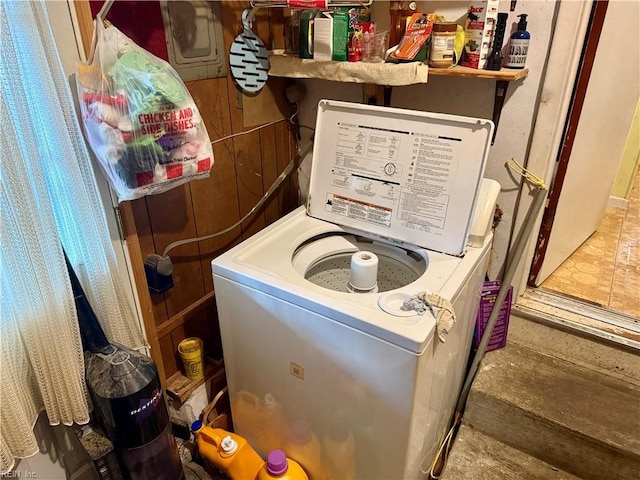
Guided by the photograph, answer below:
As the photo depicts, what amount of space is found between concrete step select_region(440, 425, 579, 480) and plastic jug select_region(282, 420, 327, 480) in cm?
39

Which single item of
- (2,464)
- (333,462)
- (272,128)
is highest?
(272,128)

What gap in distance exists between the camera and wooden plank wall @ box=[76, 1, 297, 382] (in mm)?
1408

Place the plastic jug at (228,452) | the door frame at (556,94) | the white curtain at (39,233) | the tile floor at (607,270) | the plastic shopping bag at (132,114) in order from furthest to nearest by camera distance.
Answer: the tile floor at (607,270)
the plastic jug at (228,452)
the door frame at (556,94)
the plastic shopping bag at (132,114)
the white curtain at (39,233)

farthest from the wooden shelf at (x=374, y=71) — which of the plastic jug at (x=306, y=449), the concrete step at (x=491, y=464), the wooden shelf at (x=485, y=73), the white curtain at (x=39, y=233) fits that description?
the concrete step at (x=491, y=464)

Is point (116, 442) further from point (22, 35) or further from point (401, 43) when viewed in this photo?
point (401, 43)

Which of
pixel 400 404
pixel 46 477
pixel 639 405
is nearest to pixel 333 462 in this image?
pixel 400 404

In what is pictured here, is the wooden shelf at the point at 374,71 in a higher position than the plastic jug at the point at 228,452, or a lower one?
higher

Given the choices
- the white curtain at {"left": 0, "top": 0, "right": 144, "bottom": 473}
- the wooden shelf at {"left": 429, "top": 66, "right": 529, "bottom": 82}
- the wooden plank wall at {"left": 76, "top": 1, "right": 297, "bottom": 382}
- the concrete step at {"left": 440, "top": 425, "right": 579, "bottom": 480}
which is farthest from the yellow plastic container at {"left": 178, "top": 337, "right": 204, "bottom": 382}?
the wooden shelf at {"left": 429, "top": 66, "right": 529, "bottom": 82}

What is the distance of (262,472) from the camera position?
4.65 ft

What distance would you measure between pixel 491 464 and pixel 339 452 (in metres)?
0.54

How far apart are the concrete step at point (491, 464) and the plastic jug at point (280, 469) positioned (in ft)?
1.48

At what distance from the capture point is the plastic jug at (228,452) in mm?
1465

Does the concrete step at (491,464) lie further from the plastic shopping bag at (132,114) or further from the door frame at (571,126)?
the plastic shopping bag at (132,114)

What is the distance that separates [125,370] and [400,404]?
2.25 ft
